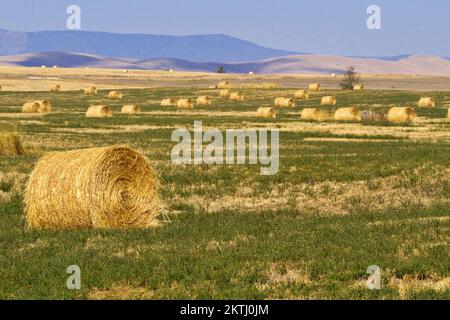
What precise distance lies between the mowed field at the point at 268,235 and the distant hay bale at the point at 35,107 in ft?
77.4

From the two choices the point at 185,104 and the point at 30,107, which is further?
the point at 185,104

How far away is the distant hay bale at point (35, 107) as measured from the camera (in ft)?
197

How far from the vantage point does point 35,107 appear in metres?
60.7

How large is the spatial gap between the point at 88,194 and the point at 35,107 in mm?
43804

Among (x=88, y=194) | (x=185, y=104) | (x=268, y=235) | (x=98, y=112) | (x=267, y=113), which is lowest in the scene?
(x=185, y=104)

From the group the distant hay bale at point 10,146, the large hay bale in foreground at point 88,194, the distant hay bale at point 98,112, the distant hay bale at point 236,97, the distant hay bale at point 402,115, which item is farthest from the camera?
the distant hay bale at point 236,97

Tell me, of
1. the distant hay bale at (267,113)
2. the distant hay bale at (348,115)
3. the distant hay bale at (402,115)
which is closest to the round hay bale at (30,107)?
the distant hay bale at (267,113)

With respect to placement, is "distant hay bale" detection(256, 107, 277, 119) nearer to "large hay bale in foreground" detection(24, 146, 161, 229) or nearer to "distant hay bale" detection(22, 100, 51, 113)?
"distant hay bale" detection(22, 100, 51, 113)

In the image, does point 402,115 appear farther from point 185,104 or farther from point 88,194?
point 88,194

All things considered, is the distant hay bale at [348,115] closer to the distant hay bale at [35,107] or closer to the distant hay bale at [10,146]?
the distant hay bale at [35,107]

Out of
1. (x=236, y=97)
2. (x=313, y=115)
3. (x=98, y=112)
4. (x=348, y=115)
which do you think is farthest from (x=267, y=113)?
(x=236, y=97)

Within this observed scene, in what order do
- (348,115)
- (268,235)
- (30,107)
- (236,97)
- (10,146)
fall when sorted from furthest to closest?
(236,97)
(30,107)
(348,115)
(10,146)
(268,235)

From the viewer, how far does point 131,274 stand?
13391mm

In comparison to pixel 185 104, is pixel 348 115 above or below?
above
